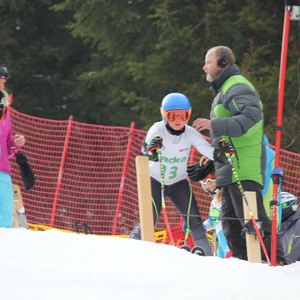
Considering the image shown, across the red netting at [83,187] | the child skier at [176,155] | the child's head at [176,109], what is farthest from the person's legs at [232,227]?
the red netting at [83,187]

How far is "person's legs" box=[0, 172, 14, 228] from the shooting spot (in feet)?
27.5

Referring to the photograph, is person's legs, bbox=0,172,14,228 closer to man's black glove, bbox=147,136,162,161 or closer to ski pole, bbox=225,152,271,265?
man's black glove, bbox=147,136,162,161

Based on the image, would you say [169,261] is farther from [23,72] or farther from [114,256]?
[23,72]

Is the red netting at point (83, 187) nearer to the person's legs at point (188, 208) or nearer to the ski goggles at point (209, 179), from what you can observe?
the ski goggles at point (209, 179)

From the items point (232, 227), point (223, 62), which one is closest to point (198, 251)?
point (232, 227)

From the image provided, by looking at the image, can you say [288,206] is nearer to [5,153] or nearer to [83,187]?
[5,153]

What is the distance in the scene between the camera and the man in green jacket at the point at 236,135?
24.6 ft

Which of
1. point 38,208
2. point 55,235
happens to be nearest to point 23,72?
point 38,208

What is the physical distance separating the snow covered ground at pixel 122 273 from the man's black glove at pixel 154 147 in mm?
1600

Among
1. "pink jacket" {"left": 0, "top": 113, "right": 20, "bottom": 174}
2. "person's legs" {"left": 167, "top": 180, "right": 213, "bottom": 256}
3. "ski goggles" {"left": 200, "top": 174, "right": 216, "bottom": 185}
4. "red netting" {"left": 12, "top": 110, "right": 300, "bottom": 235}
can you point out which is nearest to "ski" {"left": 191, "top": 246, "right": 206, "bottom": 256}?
"person's legs" {"left": 167, "top": 180, "right": 213, "bottom": 256}

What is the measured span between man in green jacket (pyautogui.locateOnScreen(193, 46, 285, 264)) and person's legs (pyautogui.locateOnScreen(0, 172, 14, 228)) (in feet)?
5.75

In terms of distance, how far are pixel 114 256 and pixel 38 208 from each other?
869 cm

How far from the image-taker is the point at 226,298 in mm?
5227

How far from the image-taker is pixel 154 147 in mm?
7887
